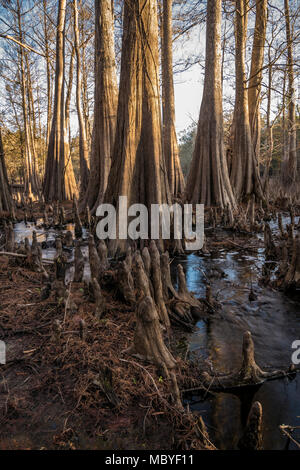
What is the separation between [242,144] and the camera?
8609 mm

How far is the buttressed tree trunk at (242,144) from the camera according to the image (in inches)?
334

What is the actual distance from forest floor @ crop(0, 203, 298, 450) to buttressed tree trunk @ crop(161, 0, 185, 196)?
7.47m

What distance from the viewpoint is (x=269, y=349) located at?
2355 millimetres

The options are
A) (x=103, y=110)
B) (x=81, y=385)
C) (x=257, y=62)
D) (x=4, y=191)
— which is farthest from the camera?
(x=257, y=62)

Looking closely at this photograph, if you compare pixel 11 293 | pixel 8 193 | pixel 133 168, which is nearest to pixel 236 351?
pixel 11 293

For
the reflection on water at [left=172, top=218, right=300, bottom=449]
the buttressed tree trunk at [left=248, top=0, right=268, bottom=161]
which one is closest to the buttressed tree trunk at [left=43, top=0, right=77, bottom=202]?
the buttressed tree trunk at [left=248, top=0, right=268, bottom=161]

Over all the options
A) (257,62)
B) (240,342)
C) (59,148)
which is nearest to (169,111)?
(257,62)

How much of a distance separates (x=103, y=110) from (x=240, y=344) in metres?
5.91

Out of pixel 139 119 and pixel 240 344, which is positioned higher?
pixel 139 119

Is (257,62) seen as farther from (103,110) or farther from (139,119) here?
(139,119)
